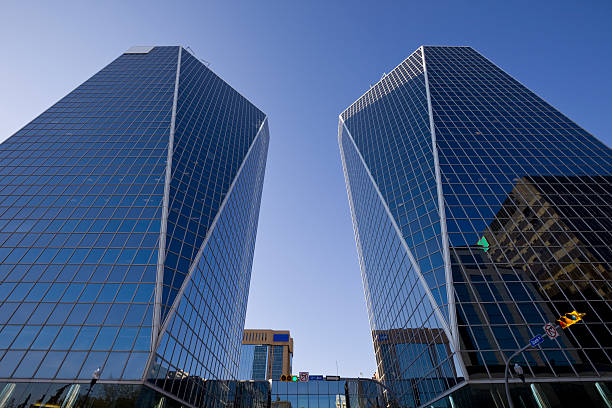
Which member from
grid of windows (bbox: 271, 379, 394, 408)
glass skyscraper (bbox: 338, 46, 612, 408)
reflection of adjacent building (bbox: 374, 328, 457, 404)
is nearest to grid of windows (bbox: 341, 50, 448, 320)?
glass skyscraper (bbox: 338, 46, 612, 408)

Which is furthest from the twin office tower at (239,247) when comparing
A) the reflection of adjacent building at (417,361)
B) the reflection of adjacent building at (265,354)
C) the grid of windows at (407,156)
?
the reflection of adjacent building at (265,354)

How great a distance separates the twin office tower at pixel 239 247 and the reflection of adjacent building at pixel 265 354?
116m

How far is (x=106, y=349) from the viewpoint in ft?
95.1

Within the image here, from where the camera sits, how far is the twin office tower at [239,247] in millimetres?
29703

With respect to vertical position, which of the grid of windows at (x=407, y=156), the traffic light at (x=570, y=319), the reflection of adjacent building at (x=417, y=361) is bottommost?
the traffic light at (x=570, y=319)

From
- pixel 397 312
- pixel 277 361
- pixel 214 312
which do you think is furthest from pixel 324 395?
pixel 277 361

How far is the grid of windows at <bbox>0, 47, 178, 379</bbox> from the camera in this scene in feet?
96.0

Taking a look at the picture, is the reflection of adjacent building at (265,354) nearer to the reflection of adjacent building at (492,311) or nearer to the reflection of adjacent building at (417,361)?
the reflection of adjacent building at (417,361)

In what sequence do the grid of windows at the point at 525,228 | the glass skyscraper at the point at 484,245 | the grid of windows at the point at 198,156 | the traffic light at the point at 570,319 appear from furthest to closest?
1. the grid of windows at the point at 198,156
2. the grid of windows at the point at 525,228
3. the glass skyscraper at the point at 484,245
4. the traffic light at the point at 570,319

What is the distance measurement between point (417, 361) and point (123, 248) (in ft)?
117

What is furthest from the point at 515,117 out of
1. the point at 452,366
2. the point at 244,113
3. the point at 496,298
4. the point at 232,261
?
the point at 244,113

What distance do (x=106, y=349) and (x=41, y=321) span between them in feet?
24.7

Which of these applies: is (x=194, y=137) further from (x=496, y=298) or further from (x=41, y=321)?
(x=496, y=298)

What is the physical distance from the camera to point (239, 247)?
70438 mm
